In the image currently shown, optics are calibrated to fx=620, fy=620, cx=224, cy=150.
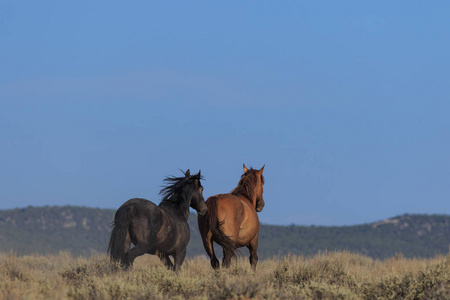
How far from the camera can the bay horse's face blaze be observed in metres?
13.5

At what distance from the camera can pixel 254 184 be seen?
1477cm

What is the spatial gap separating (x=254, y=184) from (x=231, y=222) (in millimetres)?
1432

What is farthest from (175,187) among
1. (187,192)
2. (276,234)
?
(276,234)

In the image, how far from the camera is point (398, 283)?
11.2 metres

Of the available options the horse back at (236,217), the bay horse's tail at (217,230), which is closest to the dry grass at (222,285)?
the bay horse's tail at (217,230)

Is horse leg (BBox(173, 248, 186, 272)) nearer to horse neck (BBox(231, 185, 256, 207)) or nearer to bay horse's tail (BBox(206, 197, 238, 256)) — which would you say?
bay horse's tail (BBox(206, 197, 238, 256))

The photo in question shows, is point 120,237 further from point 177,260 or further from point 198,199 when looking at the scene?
point 198,199

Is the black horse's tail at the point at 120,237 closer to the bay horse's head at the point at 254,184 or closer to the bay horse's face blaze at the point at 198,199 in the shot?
the bay horse's face blaze at the point at 198,199

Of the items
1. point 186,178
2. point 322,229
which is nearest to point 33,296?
point 186,178

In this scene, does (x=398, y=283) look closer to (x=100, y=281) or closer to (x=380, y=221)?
(x=100, y=281)

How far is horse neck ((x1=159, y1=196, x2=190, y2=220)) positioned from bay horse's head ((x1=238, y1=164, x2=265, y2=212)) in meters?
1.72

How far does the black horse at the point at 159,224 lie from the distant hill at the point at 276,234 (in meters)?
53.7

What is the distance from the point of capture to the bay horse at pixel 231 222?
535 inches

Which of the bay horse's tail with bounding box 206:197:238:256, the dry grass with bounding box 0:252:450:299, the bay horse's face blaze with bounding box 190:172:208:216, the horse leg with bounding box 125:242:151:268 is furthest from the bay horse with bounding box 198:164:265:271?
the horse leg with bounding box 125:242:151:268
